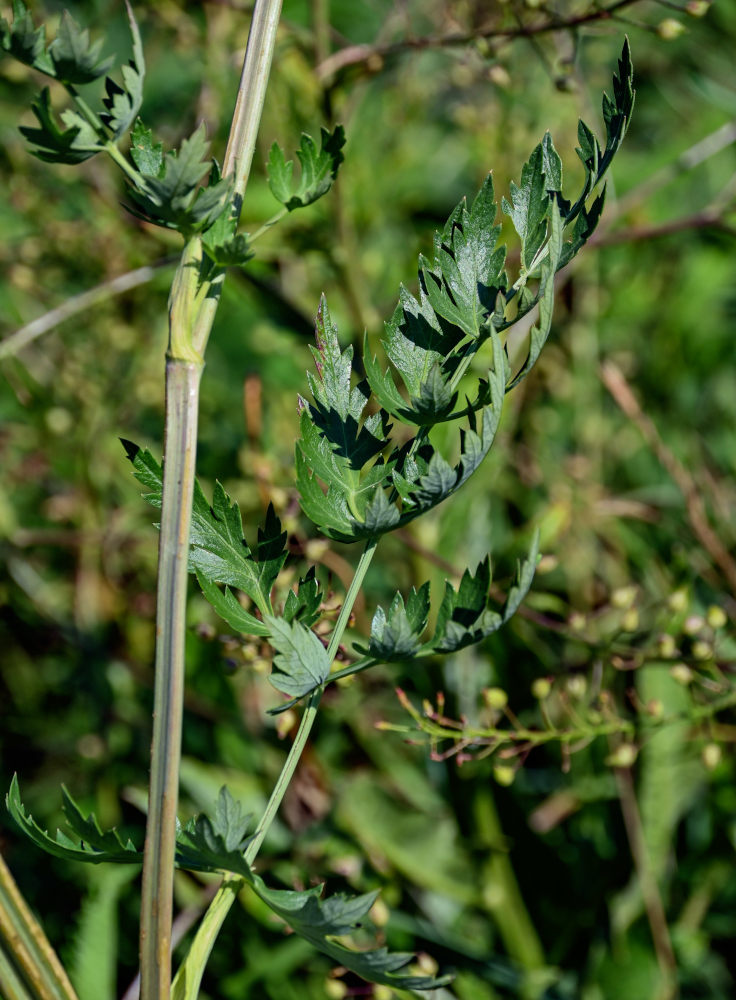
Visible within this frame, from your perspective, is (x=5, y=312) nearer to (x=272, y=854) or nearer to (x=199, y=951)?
(x=272, y=854)

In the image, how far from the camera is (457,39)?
0.63 meters

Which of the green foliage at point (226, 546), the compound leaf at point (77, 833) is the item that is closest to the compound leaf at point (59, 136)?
the green foliage at point (226, 546)

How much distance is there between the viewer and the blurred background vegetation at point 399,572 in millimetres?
723

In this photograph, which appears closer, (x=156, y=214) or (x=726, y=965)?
(x=156, y=214)

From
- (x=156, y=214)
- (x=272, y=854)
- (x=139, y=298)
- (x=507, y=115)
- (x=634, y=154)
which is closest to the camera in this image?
(x=156, y=214)

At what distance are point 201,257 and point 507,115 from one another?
0.64 meters

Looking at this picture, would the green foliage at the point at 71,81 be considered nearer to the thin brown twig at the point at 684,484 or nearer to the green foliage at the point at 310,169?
the green foliage at the point at 310,169

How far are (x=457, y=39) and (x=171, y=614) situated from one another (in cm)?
48

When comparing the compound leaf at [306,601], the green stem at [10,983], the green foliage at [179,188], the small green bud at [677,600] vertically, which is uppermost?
the green foliage at [179,188]

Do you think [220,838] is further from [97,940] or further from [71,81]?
[97,940]

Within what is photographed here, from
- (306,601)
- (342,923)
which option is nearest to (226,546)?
(306,601)


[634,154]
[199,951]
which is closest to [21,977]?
[199,951]

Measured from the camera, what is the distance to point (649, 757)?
2.56ft

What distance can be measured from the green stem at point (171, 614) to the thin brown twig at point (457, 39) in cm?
39
